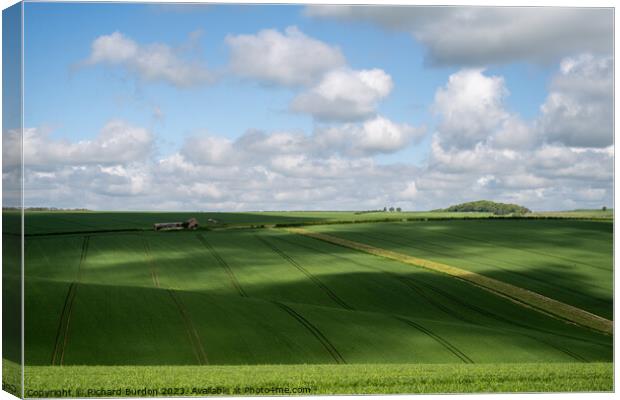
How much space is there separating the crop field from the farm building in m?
0.23

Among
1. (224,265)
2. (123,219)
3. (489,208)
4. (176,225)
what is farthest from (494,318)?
(123,219)

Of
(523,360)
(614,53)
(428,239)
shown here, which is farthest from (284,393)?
(428,239)

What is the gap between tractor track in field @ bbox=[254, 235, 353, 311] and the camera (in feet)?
49.6

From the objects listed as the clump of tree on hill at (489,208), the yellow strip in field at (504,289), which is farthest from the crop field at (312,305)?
the clump of tree on hill at (489,208)

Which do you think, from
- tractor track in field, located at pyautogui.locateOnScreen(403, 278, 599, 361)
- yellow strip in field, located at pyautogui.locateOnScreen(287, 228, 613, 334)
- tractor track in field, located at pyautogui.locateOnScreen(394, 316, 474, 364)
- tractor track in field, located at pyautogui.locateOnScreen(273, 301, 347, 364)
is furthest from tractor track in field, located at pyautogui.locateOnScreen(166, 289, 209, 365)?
tractor track in field, located at pyautogui.locateOnScreen(403, 278, 599, 361)

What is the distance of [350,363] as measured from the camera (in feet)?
35.2

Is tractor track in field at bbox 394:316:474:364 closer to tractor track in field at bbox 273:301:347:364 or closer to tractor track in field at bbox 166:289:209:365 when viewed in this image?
tractor track in field at bbox 273:301:347:364

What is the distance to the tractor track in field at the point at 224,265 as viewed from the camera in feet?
50.7

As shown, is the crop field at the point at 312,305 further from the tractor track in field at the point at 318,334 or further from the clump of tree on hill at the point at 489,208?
the clump of tree on hill at the point at 489,208

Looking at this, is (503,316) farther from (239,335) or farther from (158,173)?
(158,173)

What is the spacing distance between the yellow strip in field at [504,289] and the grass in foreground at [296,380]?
3824mm

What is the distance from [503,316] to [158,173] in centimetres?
796

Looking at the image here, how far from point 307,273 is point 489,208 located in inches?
206

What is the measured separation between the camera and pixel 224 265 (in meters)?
16.8
